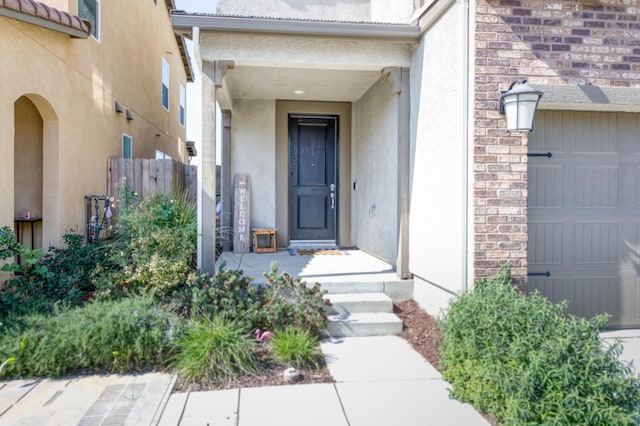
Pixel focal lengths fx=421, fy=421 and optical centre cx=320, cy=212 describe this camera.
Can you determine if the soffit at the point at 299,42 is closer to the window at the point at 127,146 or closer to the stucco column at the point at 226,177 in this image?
the stucco column at the point at 226,177

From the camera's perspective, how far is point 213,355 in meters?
3.50

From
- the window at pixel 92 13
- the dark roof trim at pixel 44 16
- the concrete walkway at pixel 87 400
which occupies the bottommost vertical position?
the concrete walkway at pixel 87 400

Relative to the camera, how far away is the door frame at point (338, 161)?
315 inches

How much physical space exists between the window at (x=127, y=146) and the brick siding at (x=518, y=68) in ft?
23.4

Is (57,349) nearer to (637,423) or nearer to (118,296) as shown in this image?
(118,296)

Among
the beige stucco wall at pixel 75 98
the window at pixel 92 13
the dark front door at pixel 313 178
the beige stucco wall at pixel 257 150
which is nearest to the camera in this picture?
the beige stucco wall at pixel 75 98

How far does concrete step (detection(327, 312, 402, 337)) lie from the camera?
177 inches

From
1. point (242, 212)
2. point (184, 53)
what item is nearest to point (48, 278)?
point (242, 212)

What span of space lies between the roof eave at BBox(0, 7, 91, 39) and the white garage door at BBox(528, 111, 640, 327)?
19.4 ft

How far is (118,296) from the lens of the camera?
4562 mm

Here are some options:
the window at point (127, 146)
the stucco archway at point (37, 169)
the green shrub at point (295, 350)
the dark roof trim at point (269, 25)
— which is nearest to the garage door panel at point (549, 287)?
the green shrub at point (295, 350)

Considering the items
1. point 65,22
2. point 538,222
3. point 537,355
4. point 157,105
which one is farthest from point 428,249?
point 157,105

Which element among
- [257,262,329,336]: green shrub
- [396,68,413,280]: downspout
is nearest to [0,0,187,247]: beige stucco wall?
[257,262,329,336]: green shrub

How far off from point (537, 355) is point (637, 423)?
633 mm
